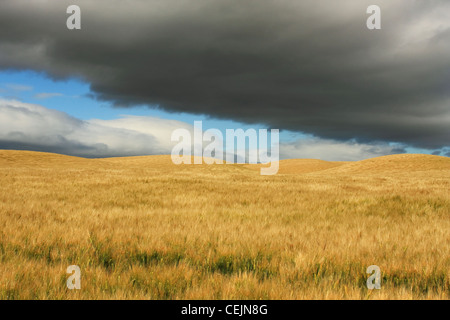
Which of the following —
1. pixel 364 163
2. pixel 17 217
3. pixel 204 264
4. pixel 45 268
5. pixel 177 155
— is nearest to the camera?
pixel 45 268

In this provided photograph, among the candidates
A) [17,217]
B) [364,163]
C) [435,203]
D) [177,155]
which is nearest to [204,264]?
[17,217]

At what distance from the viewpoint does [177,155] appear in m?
96.4

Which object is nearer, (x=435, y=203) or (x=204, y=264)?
(x=204, y=264)

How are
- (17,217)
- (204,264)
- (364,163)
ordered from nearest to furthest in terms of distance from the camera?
(204,264)
(17,217)
(364,163)

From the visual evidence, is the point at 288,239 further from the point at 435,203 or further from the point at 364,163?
the point at 364,163

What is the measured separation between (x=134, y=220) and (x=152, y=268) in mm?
3888

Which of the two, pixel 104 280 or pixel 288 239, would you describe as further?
pixel 288 239

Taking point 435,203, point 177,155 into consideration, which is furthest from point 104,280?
point 177,155
